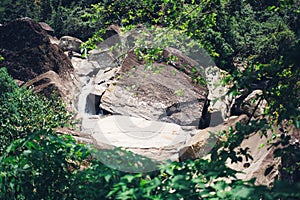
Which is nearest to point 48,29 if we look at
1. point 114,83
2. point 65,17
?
point 65,17

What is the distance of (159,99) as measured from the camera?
727 cm

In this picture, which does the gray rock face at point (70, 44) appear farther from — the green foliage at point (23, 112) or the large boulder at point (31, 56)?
the green foliage at point (23, 112)

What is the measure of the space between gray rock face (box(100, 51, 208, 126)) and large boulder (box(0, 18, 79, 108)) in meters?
0.93

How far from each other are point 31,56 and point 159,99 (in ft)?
8.63

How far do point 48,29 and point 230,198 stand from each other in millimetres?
12035

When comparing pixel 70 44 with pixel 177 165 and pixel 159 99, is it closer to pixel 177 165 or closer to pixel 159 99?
pixel 159 99

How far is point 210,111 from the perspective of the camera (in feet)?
23.1

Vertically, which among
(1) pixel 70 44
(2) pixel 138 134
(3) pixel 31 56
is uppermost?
(1) pixel 70 44

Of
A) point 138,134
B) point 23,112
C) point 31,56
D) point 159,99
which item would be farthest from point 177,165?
point 31,56

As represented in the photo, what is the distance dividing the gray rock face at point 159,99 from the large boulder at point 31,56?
93 centimetres

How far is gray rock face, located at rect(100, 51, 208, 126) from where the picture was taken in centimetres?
701

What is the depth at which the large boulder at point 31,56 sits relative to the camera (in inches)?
324

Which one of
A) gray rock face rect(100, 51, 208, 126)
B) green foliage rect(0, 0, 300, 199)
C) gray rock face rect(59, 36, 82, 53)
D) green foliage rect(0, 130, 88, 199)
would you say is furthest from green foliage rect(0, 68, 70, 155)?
gray rock face rect(59, 36, 82, 53)

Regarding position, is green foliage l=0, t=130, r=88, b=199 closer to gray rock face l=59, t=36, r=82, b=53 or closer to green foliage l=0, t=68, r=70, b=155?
green foliage l=0, t=68, r=70, b=155
